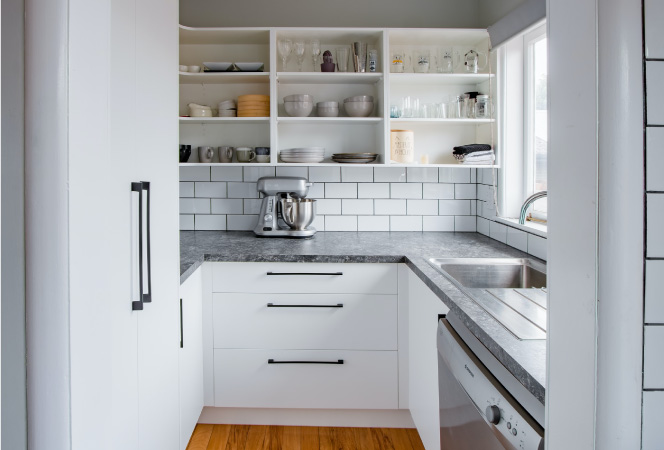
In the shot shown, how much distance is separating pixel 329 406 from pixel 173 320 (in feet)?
3.47

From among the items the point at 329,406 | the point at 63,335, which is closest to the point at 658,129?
the point at 63,335

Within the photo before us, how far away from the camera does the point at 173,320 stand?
203 centimetres

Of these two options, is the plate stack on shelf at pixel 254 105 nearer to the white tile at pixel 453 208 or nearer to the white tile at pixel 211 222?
the white tile at pixel 211 222

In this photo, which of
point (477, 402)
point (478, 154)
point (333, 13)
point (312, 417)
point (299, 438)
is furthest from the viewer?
point (333, 13)

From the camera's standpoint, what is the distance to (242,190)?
3465 mm

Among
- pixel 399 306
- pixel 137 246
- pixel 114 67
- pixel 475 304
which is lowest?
pixel 399 306

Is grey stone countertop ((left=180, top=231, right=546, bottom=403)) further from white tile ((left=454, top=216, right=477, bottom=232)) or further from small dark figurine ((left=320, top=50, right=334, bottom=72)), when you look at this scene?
small dark figurine ((left=320, top=50, right=334, bottom=72))

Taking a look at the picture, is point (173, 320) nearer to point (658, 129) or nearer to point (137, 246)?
point (137, 246)

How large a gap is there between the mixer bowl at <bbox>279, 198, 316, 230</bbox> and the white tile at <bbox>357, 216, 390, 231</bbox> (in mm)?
389

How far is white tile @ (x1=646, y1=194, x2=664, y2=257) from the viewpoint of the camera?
24.9 inches

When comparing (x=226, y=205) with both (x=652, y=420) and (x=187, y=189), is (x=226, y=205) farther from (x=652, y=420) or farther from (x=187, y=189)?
(x=652, y=420)

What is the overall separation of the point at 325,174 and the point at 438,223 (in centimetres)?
75

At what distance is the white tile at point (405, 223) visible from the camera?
349cm

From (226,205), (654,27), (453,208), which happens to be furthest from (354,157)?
(654,27)
